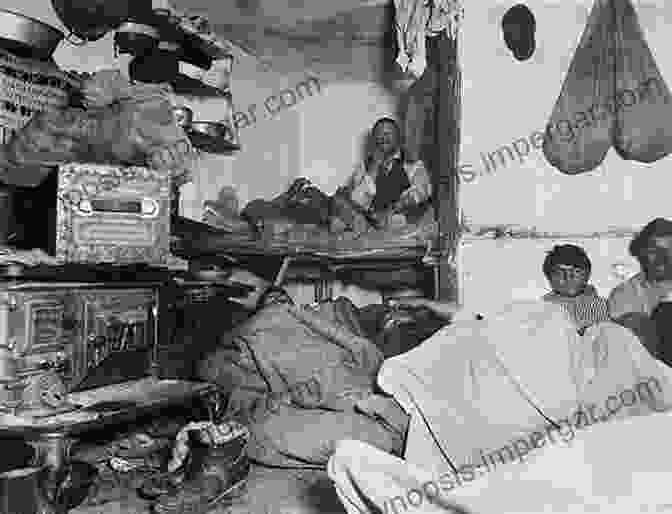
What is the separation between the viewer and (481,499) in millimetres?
1415

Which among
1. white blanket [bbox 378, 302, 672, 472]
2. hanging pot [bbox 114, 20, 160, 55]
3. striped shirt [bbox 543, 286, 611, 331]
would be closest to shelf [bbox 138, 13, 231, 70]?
hanging pot [bbox 114, 20, 160, 55]

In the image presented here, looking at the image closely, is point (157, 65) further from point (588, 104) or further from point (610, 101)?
point (610, 101)

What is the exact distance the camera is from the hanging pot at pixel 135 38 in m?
4.07

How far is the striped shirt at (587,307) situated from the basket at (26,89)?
2.94 m

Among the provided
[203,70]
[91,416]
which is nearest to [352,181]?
[203,70]

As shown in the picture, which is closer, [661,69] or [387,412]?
[387,412]

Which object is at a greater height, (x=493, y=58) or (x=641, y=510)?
(x=493, y=58)

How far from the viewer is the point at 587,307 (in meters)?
3.85

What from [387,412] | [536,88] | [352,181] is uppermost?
[536,88]

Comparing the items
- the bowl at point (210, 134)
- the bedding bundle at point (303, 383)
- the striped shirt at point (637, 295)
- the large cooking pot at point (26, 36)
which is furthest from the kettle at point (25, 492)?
the striped shirt at point (637, 295)

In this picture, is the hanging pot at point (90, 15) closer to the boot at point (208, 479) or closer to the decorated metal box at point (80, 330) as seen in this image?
the decorated metal box at point (80, 330)

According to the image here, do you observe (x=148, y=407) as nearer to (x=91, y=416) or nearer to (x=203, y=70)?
(x=91, y=416)

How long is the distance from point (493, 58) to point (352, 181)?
1593 mm

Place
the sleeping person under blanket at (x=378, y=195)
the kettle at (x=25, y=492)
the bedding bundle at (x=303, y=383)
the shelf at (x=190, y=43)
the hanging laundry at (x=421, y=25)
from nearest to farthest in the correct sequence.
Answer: the kettle at (x=25, y=492), the bedding bundle at (x=303, y=383), the hanging laundry at (x=421, y=25), the shelf at (x=190, y=43), the sleeping person under blanket at (x=378, y=195)
